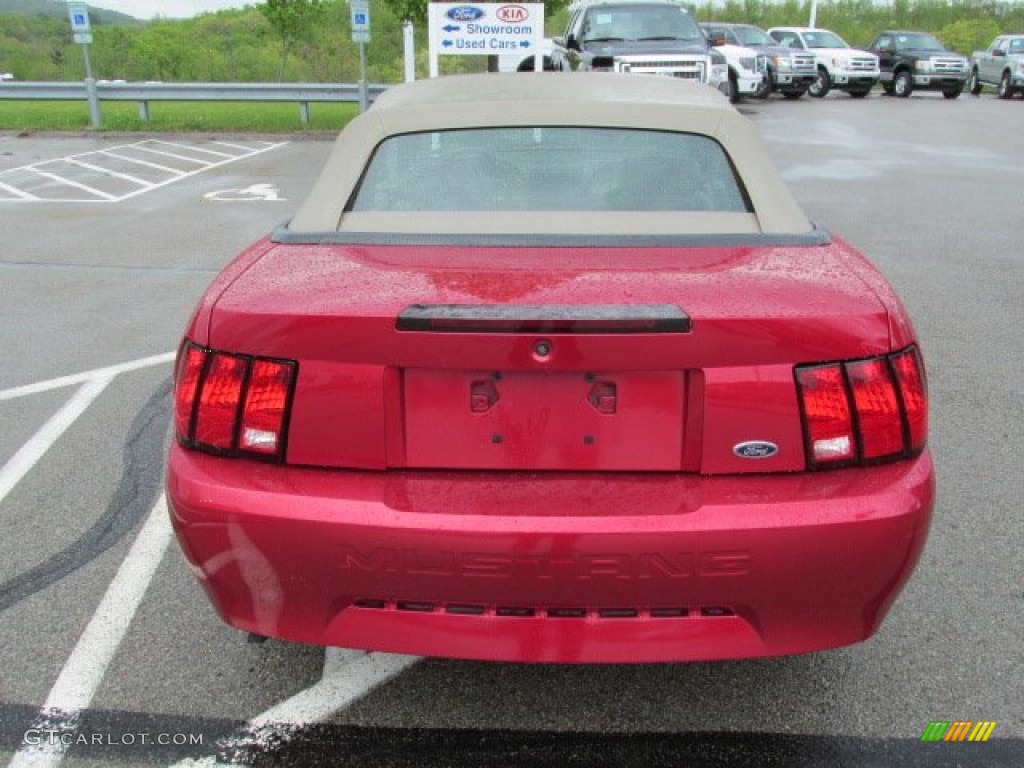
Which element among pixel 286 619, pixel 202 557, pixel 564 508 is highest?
pixel 564 508

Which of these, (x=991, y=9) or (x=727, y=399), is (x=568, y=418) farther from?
(x=991, y=9)

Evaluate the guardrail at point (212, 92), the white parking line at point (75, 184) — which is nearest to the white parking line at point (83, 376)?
the white parking line at point (75, 184)

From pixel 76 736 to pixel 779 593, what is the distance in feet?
5.90

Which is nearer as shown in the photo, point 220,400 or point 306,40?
point 220,400

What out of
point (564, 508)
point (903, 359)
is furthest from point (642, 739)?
point (903, 359)

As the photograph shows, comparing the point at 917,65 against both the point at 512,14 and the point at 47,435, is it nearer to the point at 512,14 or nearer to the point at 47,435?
the point at 512,14

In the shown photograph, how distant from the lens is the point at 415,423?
210 cm

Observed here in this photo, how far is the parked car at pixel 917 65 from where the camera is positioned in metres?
28.5

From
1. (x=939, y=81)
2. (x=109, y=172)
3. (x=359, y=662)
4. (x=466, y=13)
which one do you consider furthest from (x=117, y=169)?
(x=939, y=81)

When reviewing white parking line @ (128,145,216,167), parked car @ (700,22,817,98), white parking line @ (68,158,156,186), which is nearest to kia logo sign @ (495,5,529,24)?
white parking line @ (128,145,216,167)

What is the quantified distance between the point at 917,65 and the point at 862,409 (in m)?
30.9

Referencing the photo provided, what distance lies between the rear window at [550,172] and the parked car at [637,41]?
12.5m

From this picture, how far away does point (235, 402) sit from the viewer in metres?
2.17

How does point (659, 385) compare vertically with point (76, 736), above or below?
above
